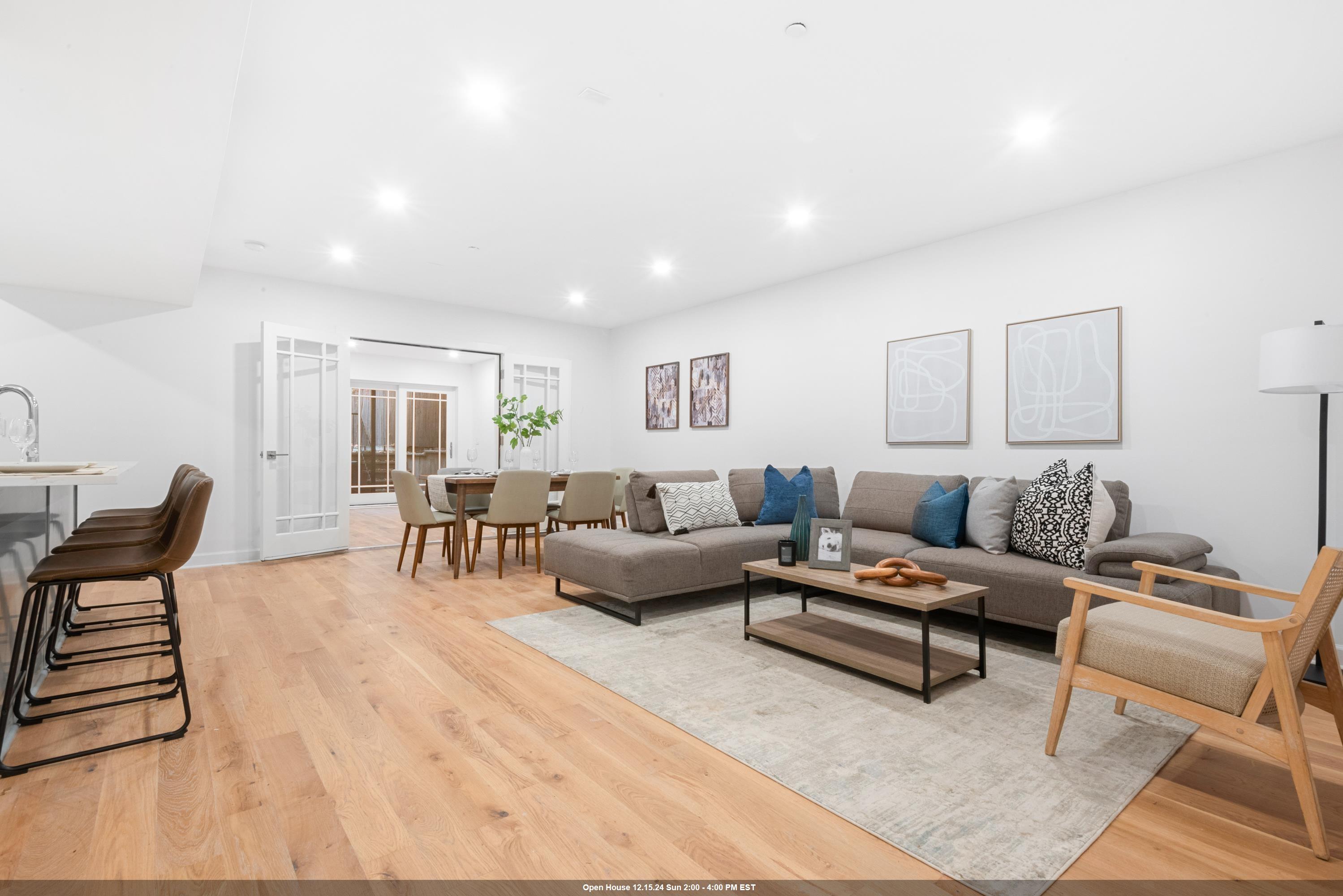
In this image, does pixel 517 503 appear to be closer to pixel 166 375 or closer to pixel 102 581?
pixel 102 581

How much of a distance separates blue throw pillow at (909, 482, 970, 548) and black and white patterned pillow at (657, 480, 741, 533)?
134 cm

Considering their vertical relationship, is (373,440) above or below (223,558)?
above

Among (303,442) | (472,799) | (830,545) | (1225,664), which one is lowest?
(472,799)

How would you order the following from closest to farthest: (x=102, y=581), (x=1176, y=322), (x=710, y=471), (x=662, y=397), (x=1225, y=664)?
(x=1225, y=664) → (x=102, y=581) → (x=1176, y=322) → (x=710, y=471) → (x=662, y=397)

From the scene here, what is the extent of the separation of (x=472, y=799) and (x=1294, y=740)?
87.9 inches

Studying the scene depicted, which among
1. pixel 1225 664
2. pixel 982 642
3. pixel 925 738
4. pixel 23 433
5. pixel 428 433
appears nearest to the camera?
pixel 1225 664

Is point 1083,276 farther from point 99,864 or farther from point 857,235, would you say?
point 99,864

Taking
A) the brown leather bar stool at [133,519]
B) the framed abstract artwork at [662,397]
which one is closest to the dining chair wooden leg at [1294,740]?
the brown leather bar stool at [133,519]

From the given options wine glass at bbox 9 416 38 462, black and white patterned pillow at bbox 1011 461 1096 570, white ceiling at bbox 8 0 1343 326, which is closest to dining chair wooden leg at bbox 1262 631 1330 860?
black and white patterned pillow at bbox 1011 461 1096 570

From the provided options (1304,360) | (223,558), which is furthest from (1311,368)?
(223,558)

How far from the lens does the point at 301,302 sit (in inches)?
231

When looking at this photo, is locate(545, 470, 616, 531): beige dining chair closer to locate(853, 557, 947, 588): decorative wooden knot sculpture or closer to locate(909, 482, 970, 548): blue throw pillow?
locate(909, 482, 970, 548): blue throw pillow

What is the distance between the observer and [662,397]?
24.0 feet

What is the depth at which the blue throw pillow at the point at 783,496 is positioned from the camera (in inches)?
187
